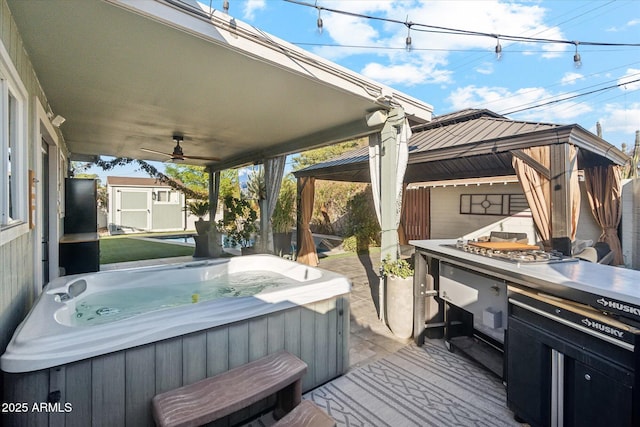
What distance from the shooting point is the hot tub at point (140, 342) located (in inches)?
60.6

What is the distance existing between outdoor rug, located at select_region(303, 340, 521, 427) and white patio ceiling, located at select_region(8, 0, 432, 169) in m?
2.96

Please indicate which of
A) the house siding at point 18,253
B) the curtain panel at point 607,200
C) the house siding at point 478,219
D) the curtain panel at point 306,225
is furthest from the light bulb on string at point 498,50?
the curtain panel at point 607,200

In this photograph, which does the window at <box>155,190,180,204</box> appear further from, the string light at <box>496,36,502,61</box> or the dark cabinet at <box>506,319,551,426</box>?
the dark cabinet at <box>506,319,551,426</box>

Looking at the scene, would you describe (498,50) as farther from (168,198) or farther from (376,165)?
(168,198)

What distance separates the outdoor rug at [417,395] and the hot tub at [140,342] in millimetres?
235

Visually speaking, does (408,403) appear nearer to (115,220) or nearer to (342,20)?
(342,20)

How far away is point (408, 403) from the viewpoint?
2357mm

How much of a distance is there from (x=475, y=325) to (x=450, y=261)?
1.05 m

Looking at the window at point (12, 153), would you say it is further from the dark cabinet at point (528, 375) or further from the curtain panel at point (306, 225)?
the curtain panel at point (306, 225)

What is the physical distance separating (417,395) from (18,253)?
3272 mm

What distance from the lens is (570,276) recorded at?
1869 millimetres

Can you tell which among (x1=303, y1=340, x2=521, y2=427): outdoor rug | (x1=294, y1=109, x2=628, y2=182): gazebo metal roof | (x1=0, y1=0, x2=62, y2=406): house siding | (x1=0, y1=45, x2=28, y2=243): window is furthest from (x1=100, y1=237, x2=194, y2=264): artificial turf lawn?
(x1=303, y1=340, x2=521, y2=427): outdoor rug

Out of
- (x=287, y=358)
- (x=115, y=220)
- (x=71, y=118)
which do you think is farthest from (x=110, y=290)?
(x=115, y=220)

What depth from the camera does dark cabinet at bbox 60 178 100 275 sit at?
5.16 metres
